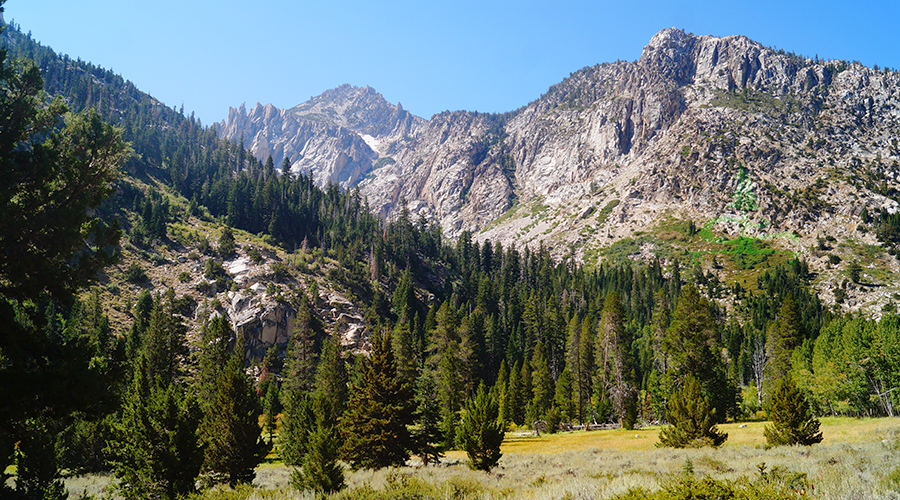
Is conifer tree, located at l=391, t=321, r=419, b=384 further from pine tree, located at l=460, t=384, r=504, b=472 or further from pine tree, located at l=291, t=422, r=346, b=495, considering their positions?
pine tree, located at l=291, t=422, r=346, b=495

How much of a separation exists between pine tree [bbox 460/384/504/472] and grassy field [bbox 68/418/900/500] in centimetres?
85

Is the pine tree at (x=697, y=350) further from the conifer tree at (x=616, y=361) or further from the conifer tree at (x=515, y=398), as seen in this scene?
the conifer tree at (x=515, y=398)

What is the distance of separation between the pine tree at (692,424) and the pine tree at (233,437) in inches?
976

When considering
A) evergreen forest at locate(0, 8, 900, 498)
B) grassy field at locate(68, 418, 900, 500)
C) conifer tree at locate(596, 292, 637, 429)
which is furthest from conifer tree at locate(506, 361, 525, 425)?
grassy field at locate(68, 418, 900, 500)

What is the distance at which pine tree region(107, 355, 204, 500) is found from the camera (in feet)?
62.0

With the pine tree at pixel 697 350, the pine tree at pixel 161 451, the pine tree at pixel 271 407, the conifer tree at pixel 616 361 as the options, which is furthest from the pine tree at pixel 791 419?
the pine tree at pixel 271 407

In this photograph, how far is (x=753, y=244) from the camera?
178 meters

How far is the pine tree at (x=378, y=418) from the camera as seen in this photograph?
24.3 meters

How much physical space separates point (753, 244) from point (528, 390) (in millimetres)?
156657

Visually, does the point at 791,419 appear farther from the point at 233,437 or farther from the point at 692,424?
the point at 233,437

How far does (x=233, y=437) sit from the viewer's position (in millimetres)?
25625

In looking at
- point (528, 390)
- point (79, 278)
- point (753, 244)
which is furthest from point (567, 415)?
point (753, 244)

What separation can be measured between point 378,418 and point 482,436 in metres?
6.07

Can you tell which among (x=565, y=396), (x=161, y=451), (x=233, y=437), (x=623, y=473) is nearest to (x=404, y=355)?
(x=565, y=396)
